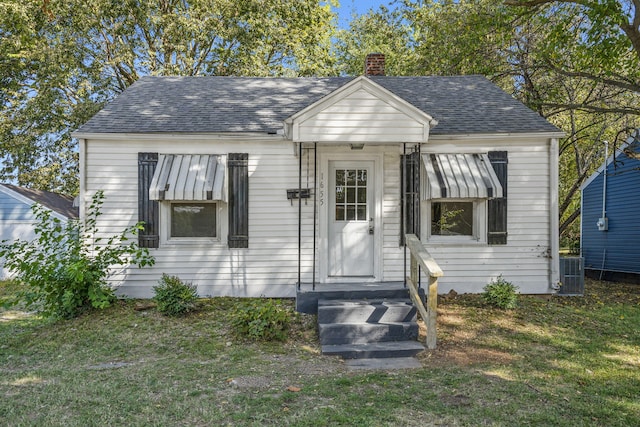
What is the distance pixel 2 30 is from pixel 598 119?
22353 millimetres

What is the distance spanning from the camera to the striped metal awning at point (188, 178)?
22.5 ft

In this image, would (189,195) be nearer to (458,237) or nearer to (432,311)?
(432,311)

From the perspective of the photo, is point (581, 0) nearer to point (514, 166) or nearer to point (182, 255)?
point (514, 166)

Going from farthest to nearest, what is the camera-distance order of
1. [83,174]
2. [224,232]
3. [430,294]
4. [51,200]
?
[51,200] → [224,232] → [83,174] → [430,294]

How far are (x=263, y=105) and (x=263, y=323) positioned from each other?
4.95 meters

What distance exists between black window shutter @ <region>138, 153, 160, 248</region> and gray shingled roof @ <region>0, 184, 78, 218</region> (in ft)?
21.3

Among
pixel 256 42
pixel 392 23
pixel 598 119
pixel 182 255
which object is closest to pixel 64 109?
pixel 256 42

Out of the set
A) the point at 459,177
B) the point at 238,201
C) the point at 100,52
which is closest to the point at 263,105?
the point at 238,201

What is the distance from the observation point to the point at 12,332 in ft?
20.1

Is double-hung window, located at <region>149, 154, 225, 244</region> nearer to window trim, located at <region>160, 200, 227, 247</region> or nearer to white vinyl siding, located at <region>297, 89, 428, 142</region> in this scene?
window trim, located at <region>160, 200, 227, 247</region>

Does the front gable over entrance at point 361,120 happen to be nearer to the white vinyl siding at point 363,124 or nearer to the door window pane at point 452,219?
the white vinyl siding at point 363,124

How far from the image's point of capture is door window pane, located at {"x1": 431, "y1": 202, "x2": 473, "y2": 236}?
302 inches

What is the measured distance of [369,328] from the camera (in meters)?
5.48

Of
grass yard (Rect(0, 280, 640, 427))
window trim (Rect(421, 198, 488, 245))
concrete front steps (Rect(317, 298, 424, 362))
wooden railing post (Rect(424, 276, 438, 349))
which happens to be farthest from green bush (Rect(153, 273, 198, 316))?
window trim (Rect(421, 198, 488, 245))
